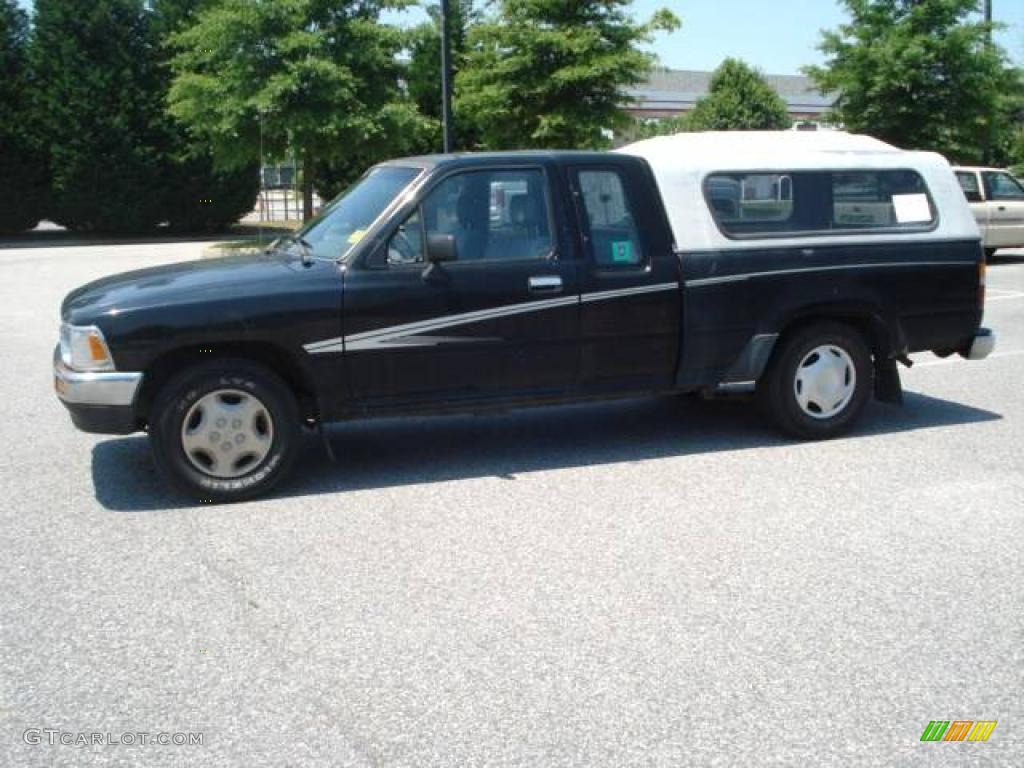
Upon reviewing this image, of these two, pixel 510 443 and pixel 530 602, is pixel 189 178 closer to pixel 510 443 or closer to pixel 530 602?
pixel 510 443

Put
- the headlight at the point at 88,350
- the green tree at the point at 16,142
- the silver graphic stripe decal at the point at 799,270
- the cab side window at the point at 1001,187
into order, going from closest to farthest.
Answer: the headlight at the point at 88,350, the silver graphic stripe decal at the point at 799,270, the cab side window at the point at 1001,187, the green tree at the point at 16,142

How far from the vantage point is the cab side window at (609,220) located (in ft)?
20.9

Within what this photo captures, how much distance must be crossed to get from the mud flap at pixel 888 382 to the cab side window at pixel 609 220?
203cm

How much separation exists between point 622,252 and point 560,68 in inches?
711

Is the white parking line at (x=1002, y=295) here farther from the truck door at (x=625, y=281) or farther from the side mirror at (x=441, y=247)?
the side mirror at (x=441, y=247)

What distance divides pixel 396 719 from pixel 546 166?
3762 millimetres

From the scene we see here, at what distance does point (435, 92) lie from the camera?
3034cm

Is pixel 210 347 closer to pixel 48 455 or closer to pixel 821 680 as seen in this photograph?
pixel 48 455

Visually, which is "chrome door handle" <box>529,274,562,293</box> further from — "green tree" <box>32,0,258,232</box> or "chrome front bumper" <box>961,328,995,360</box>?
"green tree" <box>32,0,258,232</box>

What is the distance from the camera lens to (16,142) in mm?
31172

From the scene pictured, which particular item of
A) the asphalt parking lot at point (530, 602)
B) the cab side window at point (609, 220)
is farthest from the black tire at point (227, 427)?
the cab side window at point (609, 220)

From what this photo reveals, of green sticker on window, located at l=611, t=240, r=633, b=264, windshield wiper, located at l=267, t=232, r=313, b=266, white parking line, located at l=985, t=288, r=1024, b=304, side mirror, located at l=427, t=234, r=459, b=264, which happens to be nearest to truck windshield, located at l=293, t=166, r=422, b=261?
windshield wiper, located at l=267, t=232, r=313, b=266

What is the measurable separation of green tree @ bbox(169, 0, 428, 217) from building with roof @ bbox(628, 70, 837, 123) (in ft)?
118

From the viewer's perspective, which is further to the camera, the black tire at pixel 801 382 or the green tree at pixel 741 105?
the green tree at pixel 741 105
